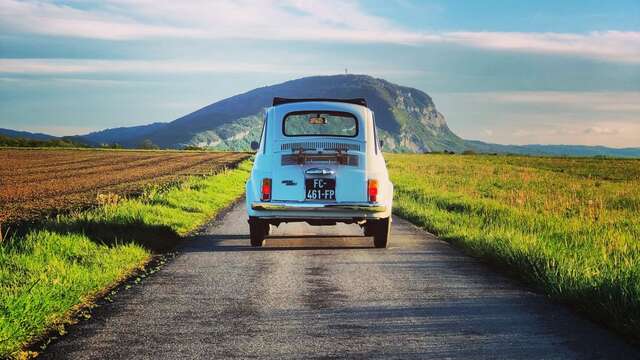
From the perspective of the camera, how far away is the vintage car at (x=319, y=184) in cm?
1063

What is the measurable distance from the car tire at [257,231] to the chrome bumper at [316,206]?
1.28 ft

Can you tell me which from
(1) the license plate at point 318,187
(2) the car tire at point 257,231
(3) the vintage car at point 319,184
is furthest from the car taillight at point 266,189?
(1) the license plate at point 318,187

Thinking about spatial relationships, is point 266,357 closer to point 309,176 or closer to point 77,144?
point 309,176

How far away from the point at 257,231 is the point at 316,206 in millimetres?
1203

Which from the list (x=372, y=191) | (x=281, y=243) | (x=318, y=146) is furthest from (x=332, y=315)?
(x=281, y=243)

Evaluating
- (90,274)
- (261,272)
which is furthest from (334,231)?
(90,274)

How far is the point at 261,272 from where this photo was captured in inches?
351

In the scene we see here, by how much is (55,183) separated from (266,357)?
26.3 m

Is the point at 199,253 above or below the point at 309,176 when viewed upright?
below

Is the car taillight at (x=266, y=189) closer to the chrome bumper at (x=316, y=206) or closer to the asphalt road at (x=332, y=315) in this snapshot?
the chrome bumper at (x=316, y=206)

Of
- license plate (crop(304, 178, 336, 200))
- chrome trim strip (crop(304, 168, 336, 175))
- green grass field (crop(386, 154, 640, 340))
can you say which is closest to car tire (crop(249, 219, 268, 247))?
license plate (crop(304, 178, 336, 200))

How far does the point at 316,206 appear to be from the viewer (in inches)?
418

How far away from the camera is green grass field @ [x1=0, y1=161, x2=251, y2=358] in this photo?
20.2ft

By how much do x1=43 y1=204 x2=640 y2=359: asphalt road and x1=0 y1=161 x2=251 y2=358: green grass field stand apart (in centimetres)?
41
